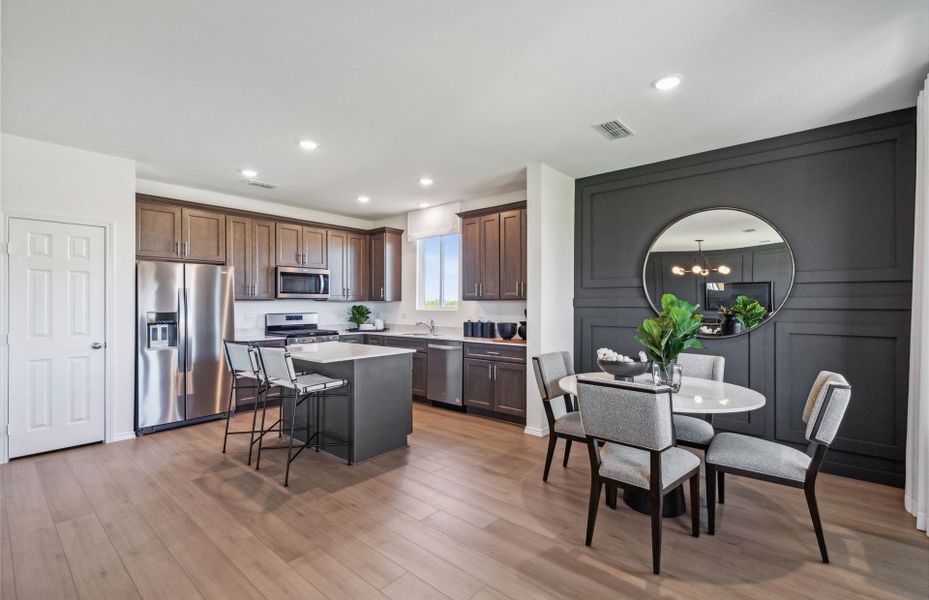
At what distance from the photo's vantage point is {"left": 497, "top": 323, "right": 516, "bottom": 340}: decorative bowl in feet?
17.0

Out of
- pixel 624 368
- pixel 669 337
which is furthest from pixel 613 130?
pixel 624 368

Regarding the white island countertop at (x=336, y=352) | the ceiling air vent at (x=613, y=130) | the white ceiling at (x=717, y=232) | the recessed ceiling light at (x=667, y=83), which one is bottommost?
the white island countertop at (x=336, y=352)

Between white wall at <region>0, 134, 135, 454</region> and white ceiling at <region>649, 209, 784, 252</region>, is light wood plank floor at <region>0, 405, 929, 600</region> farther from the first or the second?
white ceiling at <region>649, 209, 784, 252</region>

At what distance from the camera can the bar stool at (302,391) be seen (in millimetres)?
3170

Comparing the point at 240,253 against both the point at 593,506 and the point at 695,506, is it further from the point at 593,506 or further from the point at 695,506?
the point at 695,506

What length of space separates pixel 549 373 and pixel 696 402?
1.08 meters

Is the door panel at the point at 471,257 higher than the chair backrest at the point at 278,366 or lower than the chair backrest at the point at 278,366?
higher

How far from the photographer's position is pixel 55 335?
12.3 feet

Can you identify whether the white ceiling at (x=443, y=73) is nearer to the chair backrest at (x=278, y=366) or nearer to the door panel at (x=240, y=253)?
the door panel at (x=240, y=253)

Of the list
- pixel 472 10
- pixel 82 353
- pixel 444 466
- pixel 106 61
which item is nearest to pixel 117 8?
pixel 106 61

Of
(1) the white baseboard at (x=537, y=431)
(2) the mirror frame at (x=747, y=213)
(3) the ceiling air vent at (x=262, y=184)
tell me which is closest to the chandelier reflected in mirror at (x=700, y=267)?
(2) the mirror frame at (x=747, y=213)

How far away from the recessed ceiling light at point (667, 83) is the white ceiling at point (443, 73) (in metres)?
0.06

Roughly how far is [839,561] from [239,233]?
5965mm

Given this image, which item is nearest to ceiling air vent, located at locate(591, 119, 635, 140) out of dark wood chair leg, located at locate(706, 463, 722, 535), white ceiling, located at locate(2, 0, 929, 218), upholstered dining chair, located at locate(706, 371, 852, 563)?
white ceiling, located at locate(2, 0, 929, 218)
